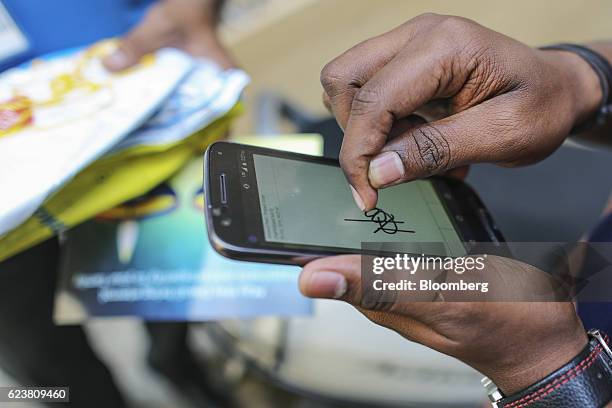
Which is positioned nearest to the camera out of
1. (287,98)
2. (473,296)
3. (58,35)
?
(473,296)

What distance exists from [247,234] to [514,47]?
214 mm

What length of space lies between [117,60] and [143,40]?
7cm

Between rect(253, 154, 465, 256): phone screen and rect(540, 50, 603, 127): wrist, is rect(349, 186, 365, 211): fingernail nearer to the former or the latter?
rect(253, 154, 465, 256): phone screen

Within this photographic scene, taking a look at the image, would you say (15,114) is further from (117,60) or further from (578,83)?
(578,83)

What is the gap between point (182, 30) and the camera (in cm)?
60

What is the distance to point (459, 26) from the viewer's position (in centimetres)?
32

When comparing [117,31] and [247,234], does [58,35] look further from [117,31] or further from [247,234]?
[247,234]

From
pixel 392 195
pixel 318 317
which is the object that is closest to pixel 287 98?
pixel 318 317

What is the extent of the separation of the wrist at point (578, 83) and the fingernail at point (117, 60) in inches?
14.7

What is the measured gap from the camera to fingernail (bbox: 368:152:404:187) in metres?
0.31

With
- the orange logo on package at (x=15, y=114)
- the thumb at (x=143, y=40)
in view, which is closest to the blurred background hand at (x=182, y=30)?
the thumb at (x=143, y=40)

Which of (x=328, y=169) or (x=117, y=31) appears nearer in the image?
(x=328, y=169)
